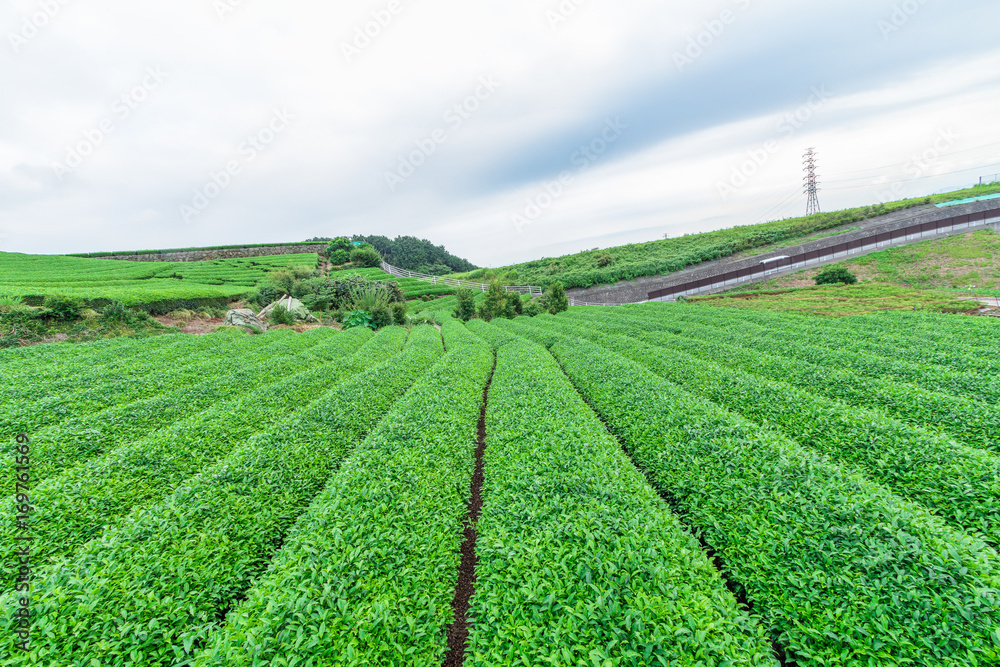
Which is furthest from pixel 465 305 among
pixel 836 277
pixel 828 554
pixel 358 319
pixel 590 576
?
pixel 836 277

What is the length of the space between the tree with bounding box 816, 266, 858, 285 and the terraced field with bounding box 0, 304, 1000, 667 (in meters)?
29.8

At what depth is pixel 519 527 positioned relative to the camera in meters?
4.59

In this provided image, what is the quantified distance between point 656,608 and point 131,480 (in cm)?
808

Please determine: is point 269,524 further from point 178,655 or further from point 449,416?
point 449,416

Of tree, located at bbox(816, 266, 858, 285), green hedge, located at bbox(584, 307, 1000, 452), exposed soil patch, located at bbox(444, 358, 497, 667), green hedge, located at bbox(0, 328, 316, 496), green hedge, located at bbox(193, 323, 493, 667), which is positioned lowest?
tree, located at bbox(816, 266, 858, 285)

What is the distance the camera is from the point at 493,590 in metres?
3.73

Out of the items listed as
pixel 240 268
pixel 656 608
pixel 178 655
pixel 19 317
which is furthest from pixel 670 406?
Result: pixel 240 268

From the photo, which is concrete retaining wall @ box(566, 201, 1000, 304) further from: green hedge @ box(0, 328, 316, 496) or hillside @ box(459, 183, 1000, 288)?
green hedge @ box(0, 328, 316, 496)

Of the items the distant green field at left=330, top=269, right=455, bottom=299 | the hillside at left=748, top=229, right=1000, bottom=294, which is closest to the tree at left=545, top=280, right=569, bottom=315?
the distant green field at left=330, top=269, right=455, bottom=299

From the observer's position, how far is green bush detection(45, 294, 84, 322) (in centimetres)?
1742

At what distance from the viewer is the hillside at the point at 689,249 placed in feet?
157

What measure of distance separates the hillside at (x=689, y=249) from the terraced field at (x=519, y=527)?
41009 mm

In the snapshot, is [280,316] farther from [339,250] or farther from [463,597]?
[339,250]

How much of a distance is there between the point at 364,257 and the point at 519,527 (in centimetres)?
6506
